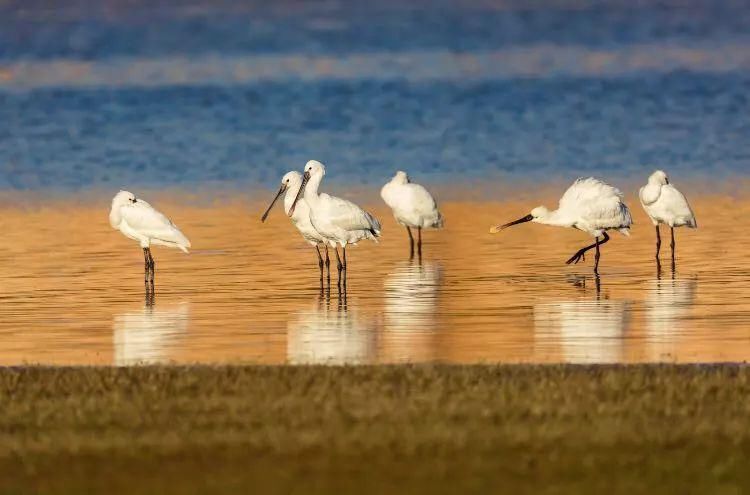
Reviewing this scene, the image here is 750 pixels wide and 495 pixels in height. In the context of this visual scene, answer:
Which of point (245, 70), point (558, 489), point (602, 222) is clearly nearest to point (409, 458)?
point (558, 489)

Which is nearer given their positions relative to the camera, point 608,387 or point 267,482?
point 267,482

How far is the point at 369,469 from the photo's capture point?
32.7 ft

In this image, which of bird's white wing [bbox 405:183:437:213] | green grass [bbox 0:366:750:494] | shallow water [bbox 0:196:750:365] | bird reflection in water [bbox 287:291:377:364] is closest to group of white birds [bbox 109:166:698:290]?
bird's white wing [bbox 405:183:437:213]

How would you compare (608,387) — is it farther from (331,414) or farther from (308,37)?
(308,37)

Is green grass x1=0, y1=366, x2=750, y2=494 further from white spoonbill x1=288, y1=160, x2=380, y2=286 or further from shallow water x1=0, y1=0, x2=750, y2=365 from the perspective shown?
white spoonbill x1=288, y1=160, x2=380, y2=286

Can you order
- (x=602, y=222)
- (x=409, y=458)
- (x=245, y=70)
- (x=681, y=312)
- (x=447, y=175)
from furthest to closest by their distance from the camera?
(x=245, y=70), (x=447, y=175), (x=602, y=222), (x=681, y=312), (x=409, y=458)

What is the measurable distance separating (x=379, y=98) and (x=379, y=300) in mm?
35357

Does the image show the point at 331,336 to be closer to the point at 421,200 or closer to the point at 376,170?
the point at 421,200

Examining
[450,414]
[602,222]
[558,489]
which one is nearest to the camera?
[558,489]

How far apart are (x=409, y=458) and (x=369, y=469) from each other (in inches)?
12.1

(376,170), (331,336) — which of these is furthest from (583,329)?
(376,170)

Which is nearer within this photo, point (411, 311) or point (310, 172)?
point (411, 311)

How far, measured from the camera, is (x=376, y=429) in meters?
10.9

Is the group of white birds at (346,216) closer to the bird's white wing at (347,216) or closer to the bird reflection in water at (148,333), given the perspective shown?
the bird's white wing at (347,216)
